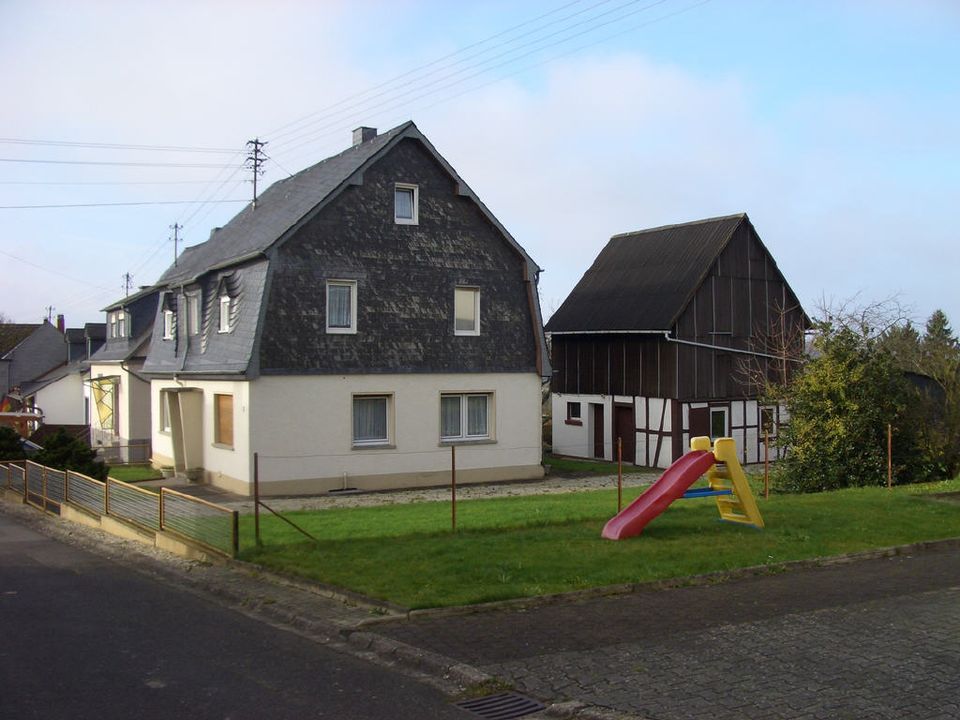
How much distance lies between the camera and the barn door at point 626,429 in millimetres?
32750

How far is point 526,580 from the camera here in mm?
11047

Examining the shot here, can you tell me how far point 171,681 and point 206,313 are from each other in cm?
2037

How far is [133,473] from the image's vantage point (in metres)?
29.7

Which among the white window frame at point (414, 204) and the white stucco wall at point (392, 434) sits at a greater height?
the white window frame at point (414, 204)

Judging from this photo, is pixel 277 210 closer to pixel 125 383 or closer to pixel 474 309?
pixel 474 309

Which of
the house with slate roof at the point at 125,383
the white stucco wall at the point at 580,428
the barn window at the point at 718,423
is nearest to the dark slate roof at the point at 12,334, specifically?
the house with slate roof at the point at 125,383

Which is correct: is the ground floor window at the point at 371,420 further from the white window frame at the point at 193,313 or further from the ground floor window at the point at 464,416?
the white window frame at the point at 193,313

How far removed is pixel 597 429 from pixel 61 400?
36.6m

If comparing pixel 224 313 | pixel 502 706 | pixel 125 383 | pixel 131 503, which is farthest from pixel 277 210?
pixel 502 706

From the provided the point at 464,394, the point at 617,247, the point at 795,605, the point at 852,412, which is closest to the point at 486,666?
the point at 795,605

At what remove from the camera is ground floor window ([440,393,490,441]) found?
26.3 m

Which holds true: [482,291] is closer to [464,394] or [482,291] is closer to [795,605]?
[464,394]

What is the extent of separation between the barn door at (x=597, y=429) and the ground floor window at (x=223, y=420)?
1450 centimetres

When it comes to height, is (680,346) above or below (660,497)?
above
